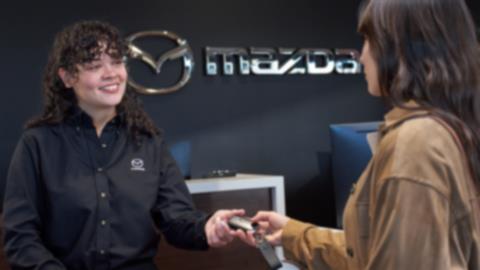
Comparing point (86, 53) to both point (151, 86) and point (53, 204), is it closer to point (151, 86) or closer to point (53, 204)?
point (53, 204)

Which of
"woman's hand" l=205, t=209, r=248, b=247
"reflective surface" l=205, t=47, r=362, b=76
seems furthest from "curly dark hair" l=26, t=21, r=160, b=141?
"reflective surface" l=205, t=47, r=362, b=76

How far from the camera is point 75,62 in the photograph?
2439 millimetres

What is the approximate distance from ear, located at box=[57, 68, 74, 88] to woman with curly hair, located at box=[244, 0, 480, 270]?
141 cm

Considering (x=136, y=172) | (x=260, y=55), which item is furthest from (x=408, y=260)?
(x=260, y=55)

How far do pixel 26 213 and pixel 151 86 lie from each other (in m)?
2.05

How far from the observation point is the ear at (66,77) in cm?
247

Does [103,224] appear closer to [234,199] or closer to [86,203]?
[86,203]

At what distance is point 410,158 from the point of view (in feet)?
4.01

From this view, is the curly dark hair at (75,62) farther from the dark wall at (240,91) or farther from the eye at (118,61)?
the dark wall at (240,91)

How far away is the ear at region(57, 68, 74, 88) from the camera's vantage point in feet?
8.11

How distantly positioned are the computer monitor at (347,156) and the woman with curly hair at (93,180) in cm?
115

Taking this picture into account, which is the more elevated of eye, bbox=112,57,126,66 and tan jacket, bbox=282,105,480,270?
eye, bbox=112,57,126,66

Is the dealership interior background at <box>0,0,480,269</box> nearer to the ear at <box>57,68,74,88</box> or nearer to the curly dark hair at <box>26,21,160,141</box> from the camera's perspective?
the curly dark hair at <box>26,21,160,141</box>

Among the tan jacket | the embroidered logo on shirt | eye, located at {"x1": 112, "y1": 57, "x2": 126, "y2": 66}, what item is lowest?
the embroidered logo on shirt
